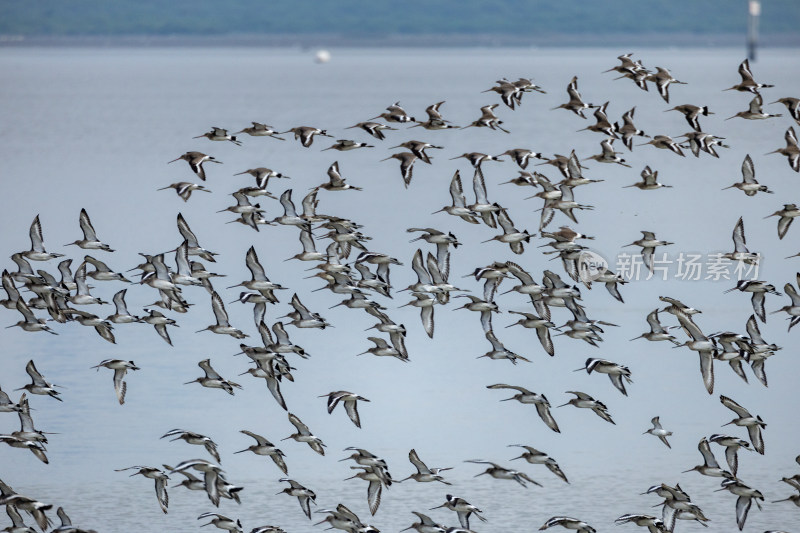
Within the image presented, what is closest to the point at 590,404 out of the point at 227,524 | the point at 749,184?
the point at 749,184

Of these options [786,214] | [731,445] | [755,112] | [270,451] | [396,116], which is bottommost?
[270,451]

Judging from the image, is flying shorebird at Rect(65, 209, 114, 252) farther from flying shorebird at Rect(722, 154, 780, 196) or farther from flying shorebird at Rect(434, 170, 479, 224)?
flying shorebird at Rect(722, 154, 780, 196)

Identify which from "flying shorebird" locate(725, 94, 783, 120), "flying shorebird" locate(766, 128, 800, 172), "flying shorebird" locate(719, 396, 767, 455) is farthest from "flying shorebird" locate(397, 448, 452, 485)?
"flying shorebird" locate(766, 128, 800, 172)

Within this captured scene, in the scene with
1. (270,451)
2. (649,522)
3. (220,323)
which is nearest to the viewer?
(649,522)

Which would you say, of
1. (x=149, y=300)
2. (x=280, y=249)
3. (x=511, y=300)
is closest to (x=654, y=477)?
(x=511, y=300)

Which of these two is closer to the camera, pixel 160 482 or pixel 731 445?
pixel 160 482

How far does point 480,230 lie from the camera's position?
4450cm

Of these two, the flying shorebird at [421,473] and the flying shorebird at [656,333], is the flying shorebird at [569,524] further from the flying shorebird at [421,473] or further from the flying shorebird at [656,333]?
the flying shorebird at [656,333]

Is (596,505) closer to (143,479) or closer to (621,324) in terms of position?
(143,479)

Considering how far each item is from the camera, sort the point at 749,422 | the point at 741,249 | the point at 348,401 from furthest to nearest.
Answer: the point at 741,249
the point at 348,401
the point at 749,422

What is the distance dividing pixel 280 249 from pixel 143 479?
17.6m

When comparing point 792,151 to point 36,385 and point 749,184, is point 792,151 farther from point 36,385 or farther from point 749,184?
point 36,385


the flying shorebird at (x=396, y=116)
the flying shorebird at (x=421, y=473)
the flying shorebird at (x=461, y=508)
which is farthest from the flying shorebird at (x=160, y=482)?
the flying shorebird at (x=396, y=116)

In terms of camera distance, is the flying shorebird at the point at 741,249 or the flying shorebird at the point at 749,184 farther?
the flying shorebird at the point at 741,249
